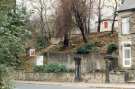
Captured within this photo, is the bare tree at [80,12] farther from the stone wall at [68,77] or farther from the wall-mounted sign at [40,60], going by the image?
the stone wall at [68,77]

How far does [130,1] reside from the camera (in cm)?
4809

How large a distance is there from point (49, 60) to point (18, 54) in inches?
1647

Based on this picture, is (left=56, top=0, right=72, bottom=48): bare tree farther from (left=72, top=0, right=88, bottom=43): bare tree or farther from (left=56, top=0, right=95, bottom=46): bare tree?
(left=72, top=0, right=88, bottom=43): bare tree

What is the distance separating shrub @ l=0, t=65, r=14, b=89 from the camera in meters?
9.55

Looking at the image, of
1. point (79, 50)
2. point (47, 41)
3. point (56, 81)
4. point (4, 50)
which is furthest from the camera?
point (47, 41)

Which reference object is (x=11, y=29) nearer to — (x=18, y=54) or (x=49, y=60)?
(x=18, y=54)

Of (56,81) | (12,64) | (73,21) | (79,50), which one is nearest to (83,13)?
(73,21)

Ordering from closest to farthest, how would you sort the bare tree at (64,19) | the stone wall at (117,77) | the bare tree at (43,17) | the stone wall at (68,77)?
the stone wall at (117,77), the stone wall at (68,77), the bare tree at (64,19), the bare tree at (43,17)

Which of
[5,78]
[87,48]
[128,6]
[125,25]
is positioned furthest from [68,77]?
[5,78]

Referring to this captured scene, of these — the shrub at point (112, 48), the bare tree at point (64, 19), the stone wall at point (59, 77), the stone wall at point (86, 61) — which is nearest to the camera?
the stone wall at point (59, 77)

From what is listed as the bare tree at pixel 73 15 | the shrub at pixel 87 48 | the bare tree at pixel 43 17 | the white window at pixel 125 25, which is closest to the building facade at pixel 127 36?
the white window at pixel 125 25

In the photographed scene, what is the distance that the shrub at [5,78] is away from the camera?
9.55 metres

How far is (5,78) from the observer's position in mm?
9672

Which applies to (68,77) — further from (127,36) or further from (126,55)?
(127,36)
